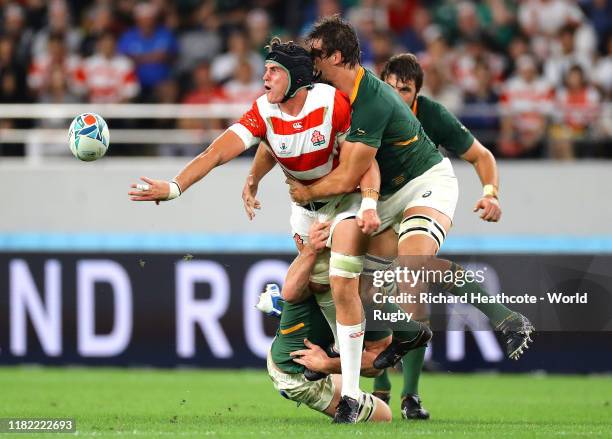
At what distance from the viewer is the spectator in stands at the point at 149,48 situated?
1666cm

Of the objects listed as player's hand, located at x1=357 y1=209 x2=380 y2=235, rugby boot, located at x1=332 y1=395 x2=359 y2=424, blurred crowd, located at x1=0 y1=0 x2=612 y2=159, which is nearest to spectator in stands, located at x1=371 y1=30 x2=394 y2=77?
blurred crowd, located at x1=0 y1=0 x2=612 y2=159

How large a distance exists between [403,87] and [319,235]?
154 centimetres

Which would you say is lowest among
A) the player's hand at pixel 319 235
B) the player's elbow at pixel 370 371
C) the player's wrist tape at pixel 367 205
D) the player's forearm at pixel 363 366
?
the player's elbow at pixel 370 371

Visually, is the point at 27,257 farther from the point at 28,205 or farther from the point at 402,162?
the point at 402,162

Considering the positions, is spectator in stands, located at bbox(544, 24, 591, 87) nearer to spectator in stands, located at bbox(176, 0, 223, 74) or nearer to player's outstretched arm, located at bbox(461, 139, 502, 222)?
Answer: spectator in stands, located at bbox(176, 0, 223, 74)

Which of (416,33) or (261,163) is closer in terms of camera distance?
(261,163)

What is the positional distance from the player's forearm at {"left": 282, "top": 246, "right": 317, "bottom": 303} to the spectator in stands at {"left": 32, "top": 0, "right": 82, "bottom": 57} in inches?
339

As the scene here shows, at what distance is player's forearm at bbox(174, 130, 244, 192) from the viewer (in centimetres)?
873

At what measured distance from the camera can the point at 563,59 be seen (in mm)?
16156

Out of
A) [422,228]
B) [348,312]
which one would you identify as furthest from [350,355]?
[422,228]

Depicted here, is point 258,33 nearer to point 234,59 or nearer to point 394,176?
point 234,59

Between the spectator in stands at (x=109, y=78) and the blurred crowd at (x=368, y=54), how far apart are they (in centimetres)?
1

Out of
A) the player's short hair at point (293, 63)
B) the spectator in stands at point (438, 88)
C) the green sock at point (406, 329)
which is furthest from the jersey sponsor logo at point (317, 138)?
the spectator in stands at point (438, 88)

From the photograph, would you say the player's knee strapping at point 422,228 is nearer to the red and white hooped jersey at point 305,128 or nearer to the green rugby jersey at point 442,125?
the red and white hooped jersey at point 305,128
